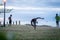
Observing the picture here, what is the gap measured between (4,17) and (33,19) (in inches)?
60.4

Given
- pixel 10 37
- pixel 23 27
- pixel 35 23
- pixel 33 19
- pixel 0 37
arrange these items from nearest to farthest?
pixel 0 37 → pixel 10 37 → pixel 33 19 → pixel 35 23 → pixel 23 27

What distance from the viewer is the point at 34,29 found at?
9695 millimetres

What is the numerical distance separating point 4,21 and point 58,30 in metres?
2.84

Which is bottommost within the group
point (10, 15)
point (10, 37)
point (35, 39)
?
point (35, 39)

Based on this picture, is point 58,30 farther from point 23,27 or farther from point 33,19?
point 23,27

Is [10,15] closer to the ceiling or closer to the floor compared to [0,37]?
closer to the ceiling

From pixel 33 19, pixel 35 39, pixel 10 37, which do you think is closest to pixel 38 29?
pixel 33 19

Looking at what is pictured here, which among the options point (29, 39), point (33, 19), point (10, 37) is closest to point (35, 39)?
point (29, 39)

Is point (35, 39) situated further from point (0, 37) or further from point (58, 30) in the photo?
point (0, 37)

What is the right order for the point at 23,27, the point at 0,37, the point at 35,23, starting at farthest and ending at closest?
the point at 23,27, the point at 35,23, the point at 0,37

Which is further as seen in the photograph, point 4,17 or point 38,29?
point 38,29

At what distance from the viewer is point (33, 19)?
823cm

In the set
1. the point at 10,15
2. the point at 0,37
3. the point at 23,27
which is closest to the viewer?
the point at 0,37

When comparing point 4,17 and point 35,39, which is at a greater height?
point 4,17
